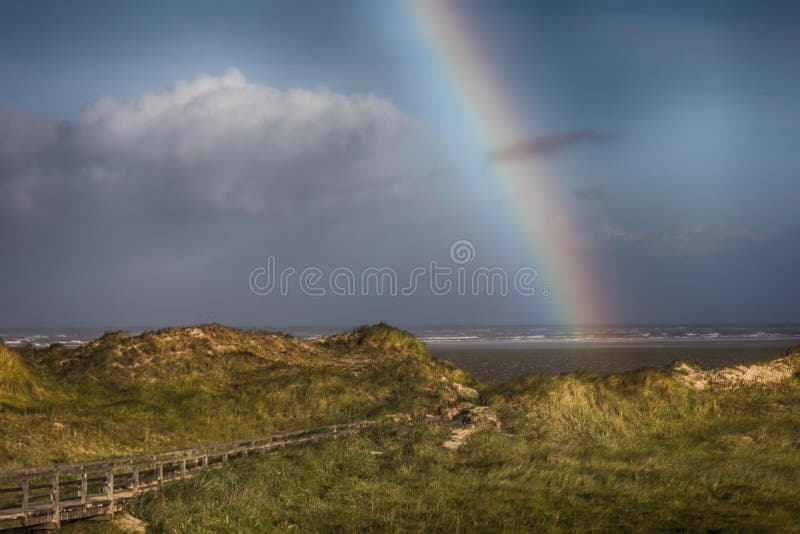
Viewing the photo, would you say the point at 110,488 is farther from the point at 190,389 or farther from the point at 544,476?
the point at 190,389

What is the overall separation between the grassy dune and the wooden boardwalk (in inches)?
25.3

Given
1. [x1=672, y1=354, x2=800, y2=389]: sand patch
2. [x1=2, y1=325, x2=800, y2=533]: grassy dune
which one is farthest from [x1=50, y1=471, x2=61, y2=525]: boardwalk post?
[x1=672, y1=354, x2=800, y2=389]: sand patch

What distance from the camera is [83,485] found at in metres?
19.4

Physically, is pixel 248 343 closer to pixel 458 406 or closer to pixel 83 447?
pixel 458 406

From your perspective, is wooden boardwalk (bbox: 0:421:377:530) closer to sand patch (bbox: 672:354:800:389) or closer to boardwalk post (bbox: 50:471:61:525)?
boardwalk post (bbox: 50:471:61:525)

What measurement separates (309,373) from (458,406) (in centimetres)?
884

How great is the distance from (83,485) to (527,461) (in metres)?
14.4

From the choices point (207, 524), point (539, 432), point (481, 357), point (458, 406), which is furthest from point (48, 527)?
point (481, 357)

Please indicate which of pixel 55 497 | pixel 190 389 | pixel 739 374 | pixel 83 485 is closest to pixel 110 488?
pixel 83 485

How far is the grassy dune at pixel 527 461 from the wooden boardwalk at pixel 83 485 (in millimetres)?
643

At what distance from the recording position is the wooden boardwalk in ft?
61.5

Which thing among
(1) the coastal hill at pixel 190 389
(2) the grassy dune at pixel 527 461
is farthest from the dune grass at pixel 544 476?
(1) the coastal hill at pixel 190 389

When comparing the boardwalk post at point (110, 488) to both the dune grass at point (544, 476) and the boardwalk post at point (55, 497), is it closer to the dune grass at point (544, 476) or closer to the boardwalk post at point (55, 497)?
the dune grass at point (544, 476)

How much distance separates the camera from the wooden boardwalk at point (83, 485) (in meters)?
18.8
